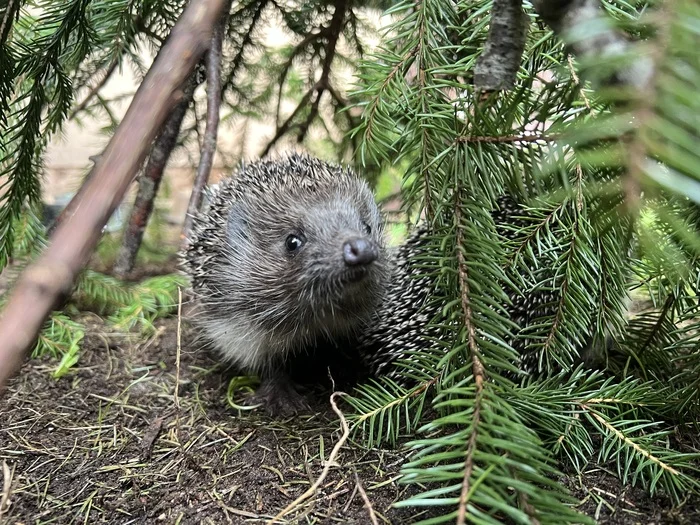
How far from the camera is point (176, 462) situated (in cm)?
213

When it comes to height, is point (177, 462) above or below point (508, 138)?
below

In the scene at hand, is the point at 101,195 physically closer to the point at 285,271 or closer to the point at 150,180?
the point at 285,271

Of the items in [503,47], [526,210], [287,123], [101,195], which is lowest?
[101,195]

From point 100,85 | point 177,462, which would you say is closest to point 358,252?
point 177,462

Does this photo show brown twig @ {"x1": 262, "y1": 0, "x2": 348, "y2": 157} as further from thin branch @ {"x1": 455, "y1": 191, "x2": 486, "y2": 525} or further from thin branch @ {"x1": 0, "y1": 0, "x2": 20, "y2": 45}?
thin branch @ {"x1": 455, "y1": 191, "x2": 486, "y2": 525}

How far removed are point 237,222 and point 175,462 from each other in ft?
4.08

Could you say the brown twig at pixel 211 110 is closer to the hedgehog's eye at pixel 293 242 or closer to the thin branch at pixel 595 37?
the hedgehog's eye at pixel 293 242

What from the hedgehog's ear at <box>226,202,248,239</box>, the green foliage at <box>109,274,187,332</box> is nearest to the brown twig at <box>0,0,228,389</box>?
the hedgehog's ear at <box>226,202,248,239</box>

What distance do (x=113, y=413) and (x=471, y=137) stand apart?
1.98m

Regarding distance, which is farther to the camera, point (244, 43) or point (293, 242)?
point (244, 43)

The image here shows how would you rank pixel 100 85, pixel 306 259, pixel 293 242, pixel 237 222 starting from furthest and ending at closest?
pixel 100 85
pixel 237 222
pixel 293 242
pixel 306 259

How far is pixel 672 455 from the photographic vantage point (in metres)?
1.68

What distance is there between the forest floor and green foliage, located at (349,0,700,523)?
144 millimetres

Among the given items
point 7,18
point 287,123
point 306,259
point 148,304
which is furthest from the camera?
point 287,123
